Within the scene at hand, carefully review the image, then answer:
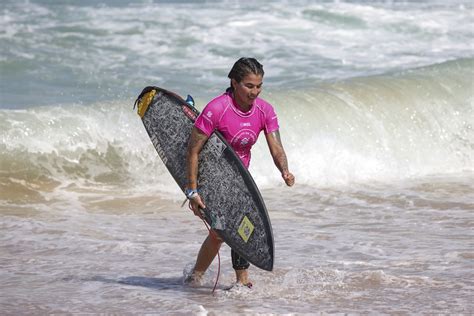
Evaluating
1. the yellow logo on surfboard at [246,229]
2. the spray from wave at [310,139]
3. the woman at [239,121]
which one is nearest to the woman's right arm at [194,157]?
the woman at [239,121]

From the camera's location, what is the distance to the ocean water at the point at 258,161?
6230 millimetres

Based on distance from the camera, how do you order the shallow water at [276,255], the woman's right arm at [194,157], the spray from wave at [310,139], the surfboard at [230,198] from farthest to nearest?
1. the spray from wave at [310,139]
2. the shallow water at [276,255]
3. the surfboard at [230,198]
4. the woman's right arm at [194,157]

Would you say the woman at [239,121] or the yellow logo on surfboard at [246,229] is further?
the yellow logo on surfboard at [246,229]

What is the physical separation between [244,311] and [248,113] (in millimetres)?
1091

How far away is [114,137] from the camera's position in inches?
430

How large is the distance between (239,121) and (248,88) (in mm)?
198

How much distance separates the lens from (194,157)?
18.2 ft

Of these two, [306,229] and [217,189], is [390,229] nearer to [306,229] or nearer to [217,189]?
[306,229]

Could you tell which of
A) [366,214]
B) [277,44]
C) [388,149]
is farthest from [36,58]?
[366,214]

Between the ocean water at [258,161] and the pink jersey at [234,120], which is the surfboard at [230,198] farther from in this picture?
the ocean water at [258,161]

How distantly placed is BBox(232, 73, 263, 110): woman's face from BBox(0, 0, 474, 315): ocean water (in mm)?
1174

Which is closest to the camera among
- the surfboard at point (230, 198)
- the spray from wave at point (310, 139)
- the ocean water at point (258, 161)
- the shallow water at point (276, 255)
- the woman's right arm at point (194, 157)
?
the woman's right arm at point (194, 157)

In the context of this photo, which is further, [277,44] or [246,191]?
[277,44]

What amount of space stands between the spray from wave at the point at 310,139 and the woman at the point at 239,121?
13.9ft
